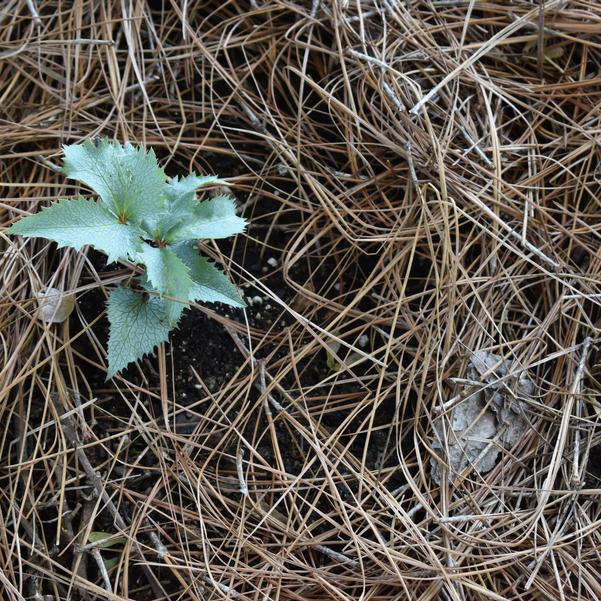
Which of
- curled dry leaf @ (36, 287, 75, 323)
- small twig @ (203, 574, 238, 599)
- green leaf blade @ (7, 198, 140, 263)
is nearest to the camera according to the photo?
green leaf blade @ (7, 198, 140, 263)

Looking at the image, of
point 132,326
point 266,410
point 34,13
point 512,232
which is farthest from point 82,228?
point 512,232

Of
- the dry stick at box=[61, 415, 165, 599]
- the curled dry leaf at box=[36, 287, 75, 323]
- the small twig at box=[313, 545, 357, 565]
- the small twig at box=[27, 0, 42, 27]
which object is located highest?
the small twig at box=[27, 0, 42, 27]

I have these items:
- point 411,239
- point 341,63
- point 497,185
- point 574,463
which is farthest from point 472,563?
point 341,63

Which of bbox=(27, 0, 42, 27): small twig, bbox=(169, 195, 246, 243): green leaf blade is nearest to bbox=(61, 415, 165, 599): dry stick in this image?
bbox=(169, 195, 246, 243): green leaf blade

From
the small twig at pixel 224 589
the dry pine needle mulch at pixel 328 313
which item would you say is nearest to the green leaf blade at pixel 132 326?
the dry pine needle mulch at pixel 328 313

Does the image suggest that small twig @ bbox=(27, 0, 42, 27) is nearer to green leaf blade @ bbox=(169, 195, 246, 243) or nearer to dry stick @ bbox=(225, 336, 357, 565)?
green leaf blade @ bbox=(169, 195, 246, 243)

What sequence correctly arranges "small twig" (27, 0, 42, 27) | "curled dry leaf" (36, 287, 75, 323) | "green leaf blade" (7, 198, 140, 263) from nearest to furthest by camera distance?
"green leaf blade" (7, 198, 140, 263) → "curled dry leaf" (36, 287, 75, 323) → "small twig" (27, 0, 42, 27)

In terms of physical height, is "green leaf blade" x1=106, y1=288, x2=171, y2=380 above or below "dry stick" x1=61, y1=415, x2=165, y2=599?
above
